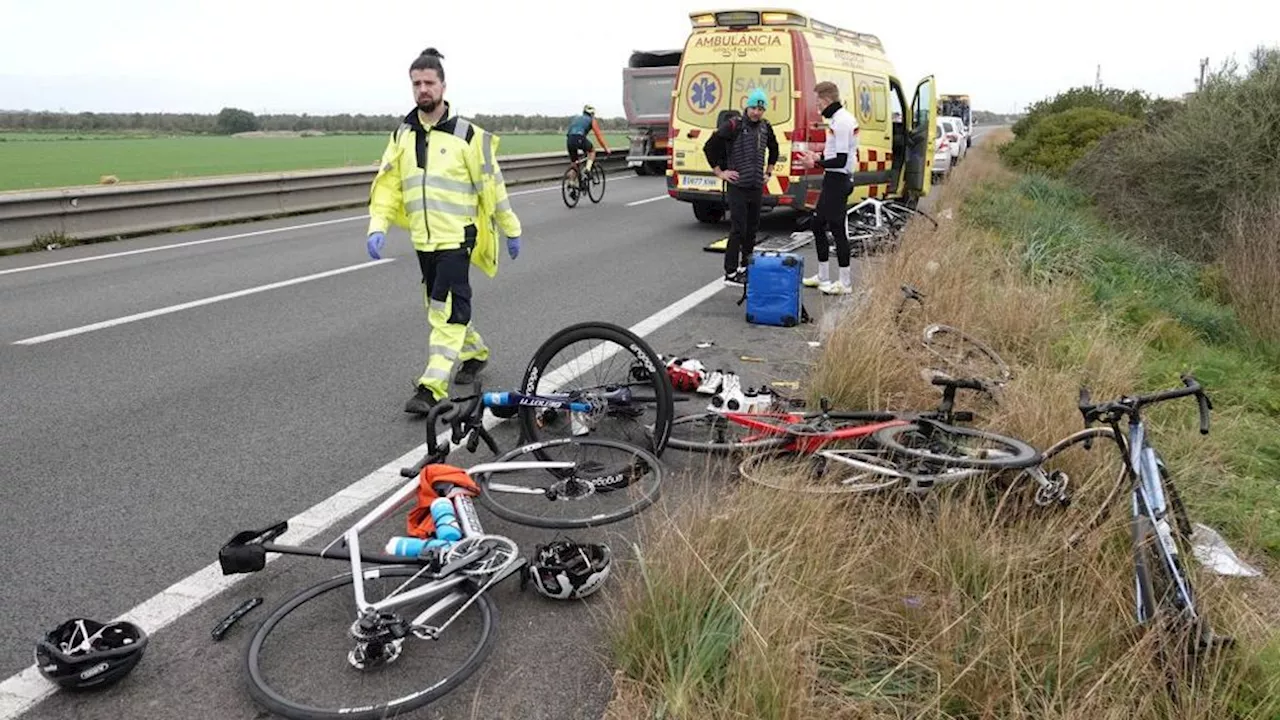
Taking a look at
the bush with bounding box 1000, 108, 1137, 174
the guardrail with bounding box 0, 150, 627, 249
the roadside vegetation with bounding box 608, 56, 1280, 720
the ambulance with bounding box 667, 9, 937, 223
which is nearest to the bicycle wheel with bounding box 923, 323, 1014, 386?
the roadside vegetation with bounding box 608, 56, 1280, 720

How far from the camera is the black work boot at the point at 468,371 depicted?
239 inches

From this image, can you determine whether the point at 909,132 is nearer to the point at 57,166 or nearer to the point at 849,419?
the point at 849,419

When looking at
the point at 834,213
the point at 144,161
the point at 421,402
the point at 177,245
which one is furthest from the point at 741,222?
the point at 144,161

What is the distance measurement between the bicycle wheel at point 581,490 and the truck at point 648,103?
22.1 metres

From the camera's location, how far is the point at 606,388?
4.66m

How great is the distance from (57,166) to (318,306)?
21364mm

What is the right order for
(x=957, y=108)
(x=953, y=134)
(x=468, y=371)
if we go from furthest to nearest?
(x=957, y=108) → (x=953, y=134) → (x=468, y=371)

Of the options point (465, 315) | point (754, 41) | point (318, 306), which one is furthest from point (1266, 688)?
point (754, 41)

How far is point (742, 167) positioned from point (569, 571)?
689 centimetres

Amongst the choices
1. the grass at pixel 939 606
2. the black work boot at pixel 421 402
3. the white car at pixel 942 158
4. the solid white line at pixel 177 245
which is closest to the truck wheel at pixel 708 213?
the solid white line at pixel 177 245

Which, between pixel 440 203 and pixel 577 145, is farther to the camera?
Answer: pixel 577 145

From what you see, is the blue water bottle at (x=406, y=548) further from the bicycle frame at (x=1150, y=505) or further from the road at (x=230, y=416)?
the bicycle frame at (x=1150, y=505)

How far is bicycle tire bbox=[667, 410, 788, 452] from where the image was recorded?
425cm

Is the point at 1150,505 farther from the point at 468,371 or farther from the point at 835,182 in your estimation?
the point at 835,182
